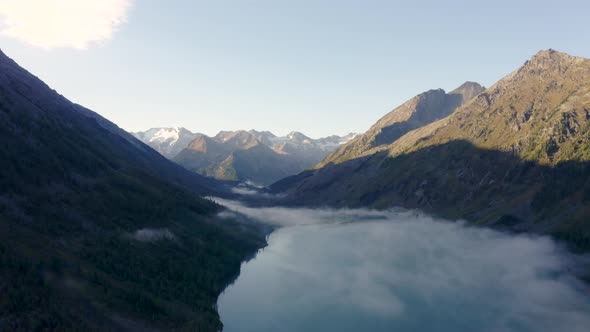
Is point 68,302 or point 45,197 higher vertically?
point 45,197

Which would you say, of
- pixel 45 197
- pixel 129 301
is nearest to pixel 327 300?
pixel 129 301

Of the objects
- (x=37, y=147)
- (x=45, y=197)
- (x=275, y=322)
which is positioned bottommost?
(x=275, y=322)

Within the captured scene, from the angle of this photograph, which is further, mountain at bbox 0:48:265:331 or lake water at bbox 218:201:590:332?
lake water at bbox 218:201:590:332

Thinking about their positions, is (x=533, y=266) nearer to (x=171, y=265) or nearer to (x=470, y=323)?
(x=470, y=323)

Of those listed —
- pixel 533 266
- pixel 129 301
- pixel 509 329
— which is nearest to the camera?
pixel 129 301

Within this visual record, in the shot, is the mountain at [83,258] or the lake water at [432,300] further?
the lake water at [432,300]

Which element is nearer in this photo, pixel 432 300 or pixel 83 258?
pixel 83 258

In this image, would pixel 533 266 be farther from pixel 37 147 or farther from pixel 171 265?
pixel 37 147

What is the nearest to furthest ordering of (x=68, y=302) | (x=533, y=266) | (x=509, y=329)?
(x=68, y=302)
(x=509, y=329)
(x=533, y=266)

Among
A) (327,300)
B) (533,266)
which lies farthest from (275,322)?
(533,266)

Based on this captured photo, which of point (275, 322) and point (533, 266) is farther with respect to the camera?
point (533, 266)

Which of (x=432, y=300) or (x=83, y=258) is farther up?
(x=83, y=258)
